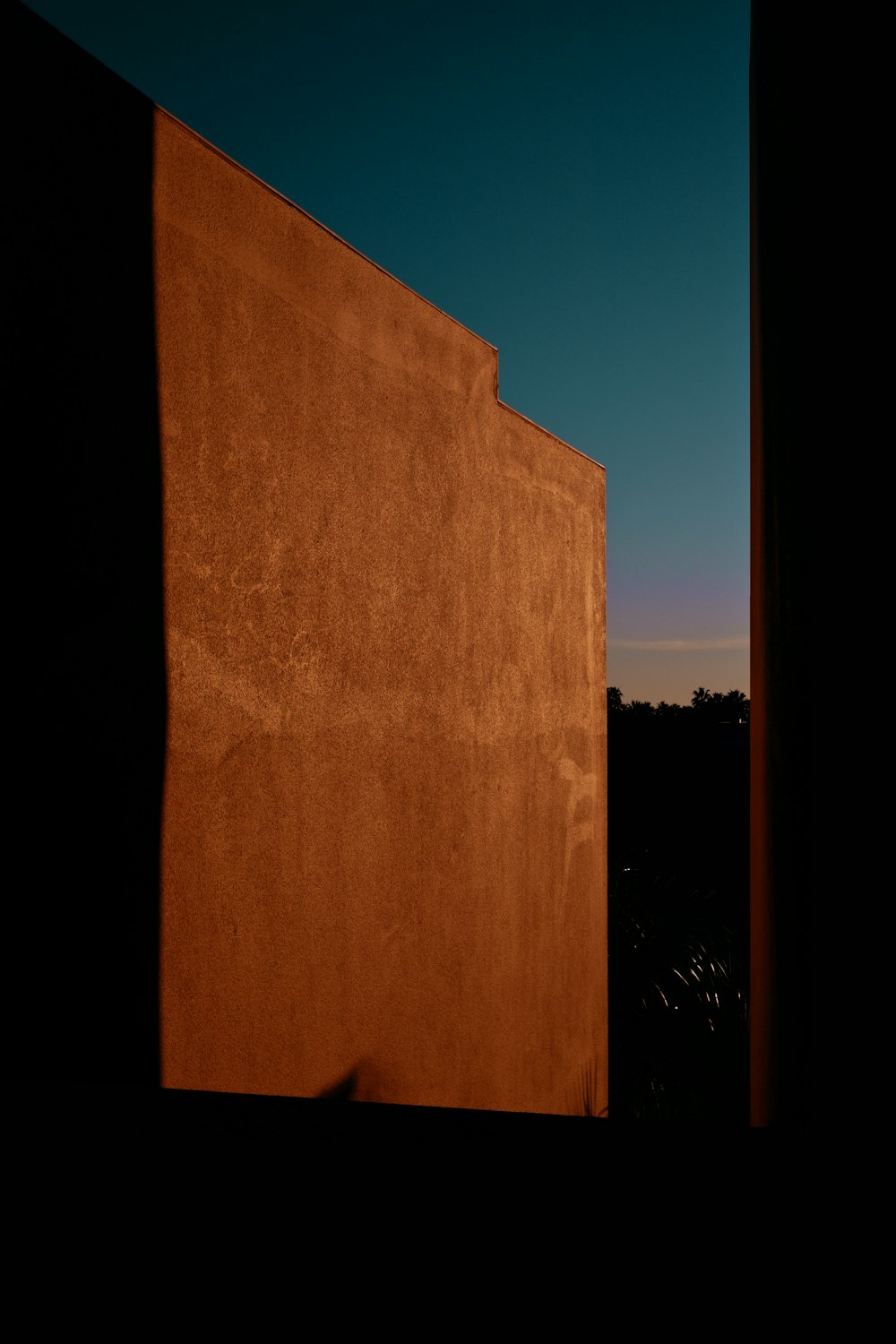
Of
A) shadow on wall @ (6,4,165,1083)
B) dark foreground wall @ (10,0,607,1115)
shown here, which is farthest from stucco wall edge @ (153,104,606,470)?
shadow on wall @ (6,4,165,1083)

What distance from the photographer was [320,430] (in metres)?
3.71

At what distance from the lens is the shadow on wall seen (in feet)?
7.89

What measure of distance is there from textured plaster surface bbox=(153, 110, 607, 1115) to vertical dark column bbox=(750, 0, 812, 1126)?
179cm

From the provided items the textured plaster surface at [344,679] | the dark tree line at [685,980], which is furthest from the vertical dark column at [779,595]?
the textured plaster surface at [344,679]

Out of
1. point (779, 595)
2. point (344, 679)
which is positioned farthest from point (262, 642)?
point (779, 595)

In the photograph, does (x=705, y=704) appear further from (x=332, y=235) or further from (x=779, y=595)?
(x=779, y=595)

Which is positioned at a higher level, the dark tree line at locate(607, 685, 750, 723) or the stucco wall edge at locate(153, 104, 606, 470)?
the stucco wall edge at locate(153, 104, 606, 470)

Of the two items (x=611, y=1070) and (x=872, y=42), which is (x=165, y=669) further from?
(x=611, y=1070)

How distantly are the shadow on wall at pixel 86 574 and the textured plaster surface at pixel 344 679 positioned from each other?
116mm

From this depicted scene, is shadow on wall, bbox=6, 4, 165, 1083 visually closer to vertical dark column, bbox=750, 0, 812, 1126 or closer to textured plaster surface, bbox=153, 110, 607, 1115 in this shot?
textured plaster surface, bbox=153, 110, 607, 1115

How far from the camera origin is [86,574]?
2.56 metres

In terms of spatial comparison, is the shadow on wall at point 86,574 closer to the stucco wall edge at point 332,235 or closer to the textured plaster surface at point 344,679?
the textured plaster surface at point 344,679

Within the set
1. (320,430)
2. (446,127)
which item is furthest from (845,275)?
(446,127)

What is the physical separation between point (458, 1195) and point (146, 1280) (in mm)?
460
